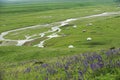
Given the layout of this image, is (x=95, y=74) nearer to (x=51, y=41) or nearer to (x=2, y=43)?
(x=51, y=41)

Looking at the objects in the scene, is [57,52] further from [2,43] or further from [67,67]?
[2,43]

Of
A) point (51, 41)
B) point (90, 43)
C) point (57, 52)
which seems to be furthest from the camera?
point (51, 41)

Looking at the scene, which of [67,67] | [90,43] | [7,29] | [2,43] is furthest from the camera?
[7,29]

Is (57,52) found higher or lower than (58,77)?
lower

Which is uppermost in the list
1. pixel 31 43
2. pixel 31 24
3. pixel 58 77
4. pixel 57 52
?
pixel 58 77

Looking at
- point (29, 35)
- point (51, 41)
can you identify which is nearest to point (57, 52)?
point (51, 41)

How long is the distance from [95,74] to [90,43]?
207 feet

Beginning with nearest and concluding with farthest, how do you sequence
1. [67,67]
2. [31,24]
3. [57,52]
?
[67,67], [57,52], [31,24]

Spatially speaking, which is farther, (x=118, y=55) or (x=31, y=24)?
(x=31, y=24)

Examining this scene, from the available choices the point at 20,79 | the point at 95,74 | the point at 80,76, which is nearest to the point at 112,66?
the point at 95,74

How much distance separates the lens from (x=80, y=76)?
8.53 metres

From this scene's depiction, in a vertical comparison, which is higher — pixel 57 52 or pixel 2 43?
pixel 57 52

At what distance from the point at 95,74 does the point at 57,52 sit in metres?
41.3

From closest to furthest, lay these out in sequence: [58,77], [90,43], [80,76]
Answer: [80,76] < [58,77] < [90,43]
